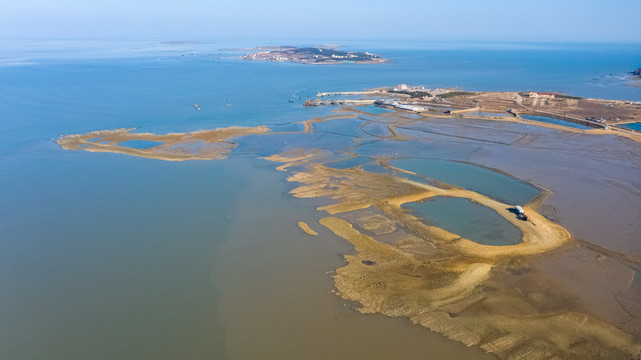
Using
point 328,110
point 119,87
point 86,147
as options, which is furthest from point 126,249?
point 119,87

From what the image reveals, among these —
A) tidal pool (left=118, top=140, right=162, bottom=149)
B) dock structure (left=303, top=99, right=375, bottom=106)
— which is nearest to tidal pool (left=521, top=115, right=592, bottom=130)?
dock structure (left=303, top=99, right=375, bottom=106)

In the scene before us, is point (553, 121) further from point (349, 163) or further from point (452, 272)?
point (452, 272)

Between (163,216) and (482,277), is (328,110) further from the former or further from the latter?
(482,277)

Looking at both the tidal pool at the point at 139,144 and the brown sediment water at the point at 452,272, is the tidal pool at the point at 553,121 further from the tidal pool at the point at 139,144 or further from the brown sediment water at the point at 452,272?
the tidal pool at the point at 139,144

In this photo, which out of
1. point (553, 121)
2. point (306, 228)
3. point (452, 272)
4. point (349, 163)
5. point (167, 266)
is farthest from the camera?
point (553, 121)

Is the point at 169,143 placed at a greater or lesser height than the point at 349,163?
greater

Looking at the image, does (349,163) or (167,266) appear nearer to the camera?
(167,266)

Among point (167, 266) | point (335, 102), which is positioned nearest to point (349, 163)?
point (167, 266)

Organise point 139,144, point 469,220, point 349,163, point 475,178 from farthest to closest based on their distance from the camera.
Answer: point 139,144, point 349,163, point 475,178, point 469,220
